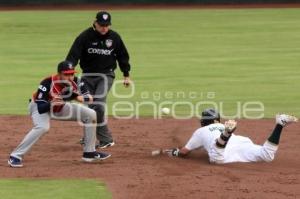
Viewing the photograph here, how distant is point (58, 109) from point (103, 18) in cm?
175

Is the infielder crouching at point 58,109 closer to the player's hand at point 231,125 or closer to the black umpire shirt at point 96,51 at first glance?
the black umpire shirt at point 96,51

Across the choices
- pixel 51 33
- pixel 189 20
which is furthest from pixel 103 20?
pixel 189 20

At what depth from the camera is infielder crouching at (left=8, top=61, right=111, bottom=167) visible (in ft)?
31.2

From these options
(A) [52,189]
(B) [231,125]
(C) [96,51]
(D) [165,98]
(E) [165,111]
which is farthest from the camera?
(D) [165,98]

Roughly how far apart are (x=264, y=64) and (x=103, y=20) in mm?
10578

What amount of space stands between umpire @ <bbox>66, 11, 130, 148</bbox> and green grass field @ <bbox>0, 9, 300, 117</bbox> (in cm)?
330

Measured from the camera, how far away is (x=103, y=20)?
10750 mm

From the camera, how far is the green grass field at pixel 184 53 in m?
16.2

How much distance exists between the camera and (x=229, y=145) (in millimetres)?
9969

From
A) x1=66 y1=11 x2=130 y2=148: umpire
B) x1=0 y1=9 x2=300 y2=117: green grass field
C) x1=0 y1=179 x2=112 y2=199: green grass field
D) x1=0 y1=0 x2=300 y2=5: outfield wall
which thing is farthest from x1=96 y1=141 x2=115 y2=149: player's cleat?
x1=0 y1=0 x2=300 y2=5: outfield wall

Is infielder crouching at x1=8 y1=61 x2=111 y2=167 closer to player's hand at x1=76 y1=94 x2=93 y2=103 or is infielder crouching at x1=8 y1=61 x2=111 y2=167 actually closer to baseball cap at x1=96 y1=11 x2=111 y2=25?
player's hand at x1=76 y1=94 x2=93 y2=103

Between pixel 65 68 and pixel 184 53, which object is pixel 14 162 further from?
pixel 184 53

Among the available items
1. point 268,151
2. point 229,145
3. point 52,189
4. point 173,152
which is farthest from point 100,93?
point 52,189

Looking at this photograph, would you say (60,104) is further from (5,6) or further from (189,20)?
(5,6)
